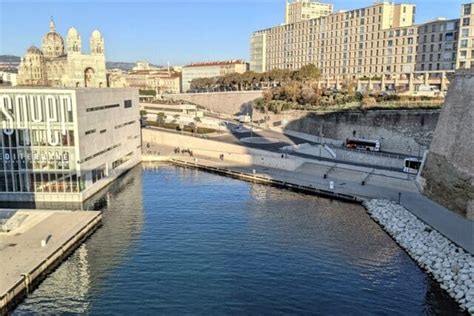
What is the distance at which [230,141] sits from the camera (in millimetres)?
74875

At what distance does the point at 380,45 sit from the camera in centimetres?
10388

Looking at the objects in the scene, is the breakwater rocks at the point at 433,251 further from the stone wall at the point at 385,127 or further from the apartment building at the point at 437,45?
the apartment building at the point at 437,45

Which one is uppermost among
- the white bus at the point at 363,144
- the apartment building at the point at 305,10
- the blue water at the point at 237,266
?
the apartment building at the point at 305,10

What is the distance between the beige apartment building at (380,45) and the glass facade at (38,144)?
6042 cm

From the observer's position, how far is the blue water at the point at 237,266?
2445cm

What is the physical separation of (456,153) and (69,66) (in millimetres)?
122267

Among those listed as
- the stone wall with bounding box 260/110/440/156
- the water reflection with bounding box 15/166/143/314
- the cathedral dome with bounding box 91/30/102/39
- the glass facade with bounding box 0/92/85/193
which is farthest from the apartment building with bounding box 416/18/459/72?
the cathedral dome with bounding box 91/30/102/39

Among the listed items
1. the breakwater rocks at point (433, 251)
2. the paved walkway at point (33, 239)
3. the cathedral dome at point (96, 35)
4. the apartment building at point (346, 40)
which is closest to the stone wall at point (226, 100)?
the apartment building at point (346, 40)

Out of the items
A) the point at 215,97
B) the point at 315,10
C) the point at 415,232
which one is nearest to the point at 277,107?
the point at 215,97

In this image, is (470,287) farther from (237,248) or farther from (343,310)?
(237,248)

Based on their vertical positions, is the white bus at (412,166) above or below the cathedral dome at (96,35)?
below

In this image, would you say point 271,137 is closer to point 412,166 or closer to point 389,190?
point 412,166

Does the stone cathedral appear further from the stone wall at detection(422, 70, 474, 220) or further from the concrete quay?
the stone wall at detection(422, 70, 474, 220)

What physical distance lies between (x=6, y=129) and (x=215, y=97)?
8710 centimetres
